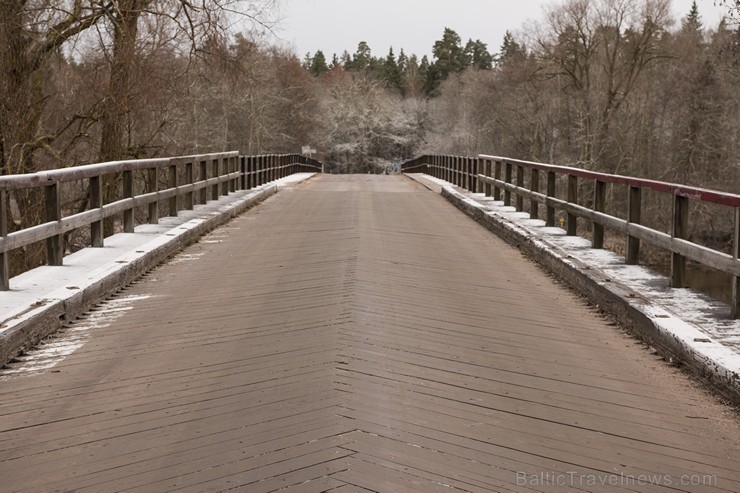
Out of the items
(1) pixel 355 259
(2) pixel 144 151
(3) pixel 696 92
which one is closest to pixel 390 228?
(1) pixel 355 259

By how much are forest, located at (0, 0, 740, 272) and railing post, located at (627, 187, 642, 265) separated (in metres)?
12.8

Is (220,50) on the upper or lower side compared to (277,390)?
upper

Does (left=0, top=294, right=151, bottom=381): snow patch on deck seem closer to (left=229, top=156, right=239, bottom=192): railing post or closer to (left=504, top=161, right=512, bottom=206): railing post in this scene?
(left=504, top=161, right=512, bottom=206): railing post

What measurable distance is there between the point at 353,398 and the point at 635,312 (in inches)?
132

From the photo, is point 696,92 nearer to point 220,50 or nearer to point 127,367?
point 220,50

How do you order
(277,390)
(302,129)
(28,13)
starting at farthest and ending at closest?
(302,129), (28,13), (277,390)

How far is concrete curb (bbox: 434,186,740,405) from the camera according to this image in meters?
6.28

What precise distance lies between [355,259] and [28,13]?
40.0 ft

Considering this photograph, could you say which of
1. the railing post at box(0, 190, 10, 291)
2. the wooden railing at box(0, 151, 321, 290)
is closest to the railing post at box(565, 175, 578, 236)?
the wooden railing at box(0, 151, 321, 290)

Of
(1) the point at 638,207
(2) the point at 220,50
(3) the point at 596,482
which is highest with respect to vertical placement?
(2) the point at 220,50

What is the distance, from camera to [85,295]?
8930 millimetres

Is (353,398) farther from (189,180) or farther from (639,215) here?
(189,180)

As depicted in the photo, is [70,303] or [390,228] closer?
[70,303]

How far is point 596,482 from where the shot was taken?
4512 millimetres
